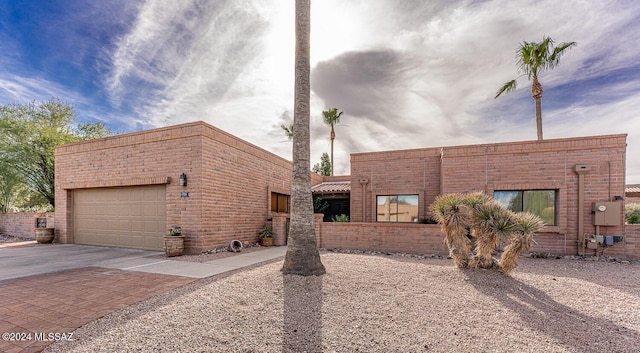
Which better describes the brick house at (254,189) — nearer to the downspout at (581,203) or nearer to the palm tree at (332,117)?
the downspout at (581,203)

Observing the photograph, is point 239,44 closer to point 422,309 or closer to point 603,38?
point 422,309

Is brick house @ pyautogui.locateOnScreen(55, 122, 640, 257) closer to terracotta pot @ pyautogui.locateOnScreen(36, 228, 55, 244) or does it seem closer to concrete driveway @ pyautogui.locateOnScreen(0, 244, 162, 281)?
terracotta pot @ pyautogui.locateOnScreen(36, 228, 55, 244)

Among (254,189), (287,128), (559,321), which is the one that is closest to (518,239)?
(559,321)

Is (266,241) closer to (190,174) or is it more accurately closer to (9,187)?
(190,174)

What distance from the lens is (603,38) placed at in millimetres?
8836

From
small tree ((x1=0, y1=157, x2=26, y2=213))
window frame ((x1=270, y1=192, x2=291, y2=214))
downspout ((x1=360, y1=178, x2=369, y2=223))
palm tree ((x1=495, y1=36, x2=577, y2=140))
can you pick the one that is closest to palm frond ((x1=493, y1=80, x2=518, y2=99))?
palm tree ((x1=495, y1=36, x2=577, y2=140))

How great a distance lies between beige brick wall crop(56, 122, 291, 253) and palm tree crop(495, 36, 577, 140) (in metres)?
13.7

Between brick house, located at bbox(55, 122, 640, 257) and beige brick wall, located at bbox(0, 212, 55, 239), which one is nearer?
brick house, located at bbox(55, 122, 640, 257)

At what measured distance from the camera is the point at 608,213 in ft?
29.5

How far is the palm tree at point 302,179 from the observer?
608cm

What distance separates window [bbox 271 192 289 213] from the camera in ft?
46.1

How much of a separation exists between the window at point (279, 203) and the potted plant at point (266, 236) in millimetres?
1871

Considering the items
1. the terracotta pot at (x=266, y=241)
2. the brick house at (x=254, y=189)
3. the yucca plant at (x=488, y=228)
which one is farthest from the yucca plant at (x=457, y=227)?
the terracotta pot at (x=266, y=241)

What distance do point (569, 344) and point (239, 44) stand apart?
36.6 ft
